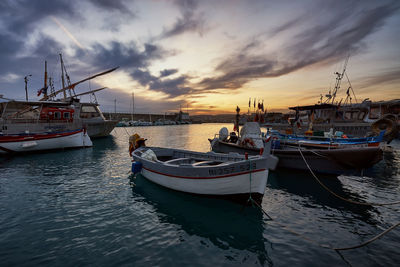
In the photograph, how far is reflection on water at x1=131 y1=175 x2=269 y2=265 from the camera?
596cm

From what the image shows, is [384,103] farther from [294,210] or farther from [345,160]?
[294,210]

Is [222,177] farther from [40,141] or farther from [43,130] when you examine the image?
[43,130]

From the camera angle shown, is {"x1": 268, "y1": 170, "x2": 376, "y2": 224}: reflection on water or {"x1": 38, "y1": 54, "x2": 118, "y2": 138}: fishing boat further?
{"x1": 38, "y1": 54, "x2": 118, "y2": 138}: fishing boat

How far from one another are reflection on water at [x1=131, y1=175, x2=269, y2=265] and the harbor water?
38mm

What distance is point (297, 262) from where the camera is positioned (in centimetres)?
504

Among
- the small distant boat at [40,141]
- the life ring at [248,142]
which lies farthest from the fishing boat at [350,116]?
the small distant boat at [40,141]

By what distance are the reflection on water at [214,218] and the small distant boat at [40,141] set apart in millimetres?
18313

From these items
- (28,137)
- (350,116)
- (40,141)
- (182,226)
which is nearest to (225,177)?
(182,226)

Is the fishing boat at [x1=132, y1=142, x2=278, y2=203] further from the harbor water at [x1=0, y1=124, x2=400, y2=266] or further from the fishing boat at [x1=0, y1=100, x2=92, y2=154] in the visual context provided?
the fishing boat at [x1=0, y1=100, x2=92, y2=154]

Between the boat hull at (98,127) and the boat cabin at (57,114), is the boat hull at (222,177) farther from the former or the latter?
the boat hull at (98,127)

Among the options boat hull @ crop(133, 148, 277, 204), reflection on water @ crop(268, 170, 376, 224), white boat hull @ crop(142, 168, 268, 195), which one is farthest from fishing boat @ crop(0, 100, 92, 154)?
reflection on water @ crop(268, 170, 376, 224)

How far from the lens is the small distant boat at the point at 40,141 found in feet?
63.5

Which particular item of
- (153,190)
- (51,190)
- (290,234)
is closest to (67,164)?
(51,190)

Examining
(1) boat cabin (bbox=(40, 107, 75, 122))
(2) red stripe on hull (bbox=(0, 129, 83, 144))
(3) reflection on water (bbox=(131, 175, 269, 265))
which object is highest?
(1) boat cabin (bbox=(40, 107, 75, 122))
